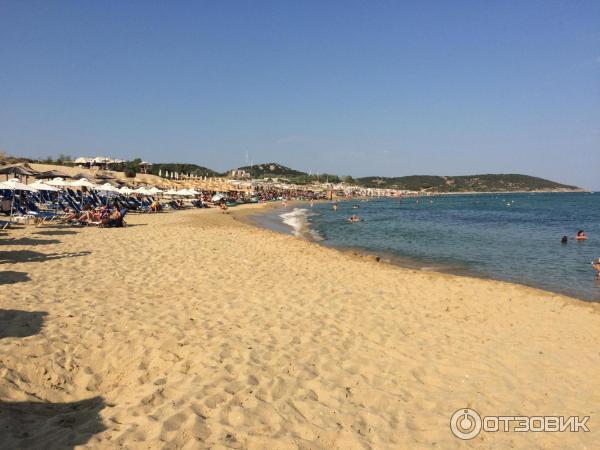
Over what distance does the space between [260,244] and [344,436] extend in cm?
1178

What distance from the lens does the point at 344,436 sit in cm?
325

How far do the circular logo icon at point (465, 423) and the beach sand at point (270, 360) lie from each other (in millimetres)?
66

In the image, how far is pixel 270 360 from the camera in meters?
4.58

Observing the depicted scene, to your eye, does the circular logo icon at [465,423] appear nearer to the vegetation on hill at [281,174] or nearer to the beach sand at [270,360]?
the beach sand at [270,360]

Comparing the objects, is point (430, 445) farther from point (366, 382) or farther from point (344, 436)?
point (366, 382)

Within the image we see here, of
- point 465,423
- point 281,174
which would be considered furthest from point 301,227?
point 281,174

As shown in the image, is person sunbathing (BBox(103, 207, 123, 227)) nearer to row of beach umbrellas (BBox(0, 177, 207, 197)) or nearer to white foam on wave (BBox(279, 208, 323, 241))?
row of beach umbrellas (BBox(0, 177, 207, 197))

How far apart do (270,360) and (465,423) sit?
85.2 inches

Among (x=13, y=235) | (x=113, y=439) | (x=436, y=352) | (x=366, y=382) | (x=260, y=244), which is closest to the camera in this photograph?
(x=113, y=439)

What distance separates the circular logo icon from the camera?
351 cm

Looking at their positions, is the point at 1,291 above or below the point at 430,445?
above

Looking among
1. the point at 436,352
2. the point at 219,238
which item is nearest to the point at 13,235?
the point at 219,238

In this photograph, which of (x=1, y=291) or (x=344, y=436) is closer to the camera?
(x=344, y=436)

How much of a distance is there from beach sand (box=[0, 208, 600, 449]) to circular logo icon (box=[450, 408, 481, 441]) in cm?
7
